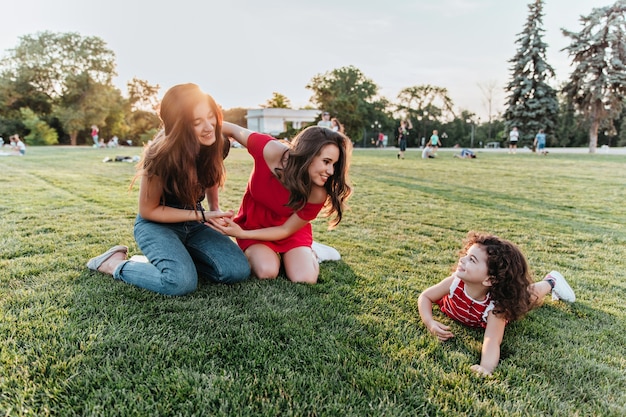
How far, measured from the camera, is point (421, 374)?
183cm

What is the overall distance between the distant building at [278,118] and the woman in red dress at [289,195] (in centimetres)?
3153

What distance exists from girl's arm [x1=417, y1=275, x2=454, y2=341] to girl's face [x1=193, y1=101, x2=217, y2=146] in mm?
1716

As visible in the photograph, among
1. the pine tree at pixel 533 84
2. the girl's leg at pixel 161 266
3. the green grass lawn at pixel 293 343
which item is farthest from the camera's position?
the pine tree at pixel 533 84

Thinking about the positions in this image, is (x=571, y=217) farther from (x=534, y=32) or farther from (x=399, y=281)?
(x=534, y=32)

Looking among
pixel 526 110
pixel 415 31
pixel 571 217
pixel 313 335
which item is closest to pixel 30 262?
pixel 313 335

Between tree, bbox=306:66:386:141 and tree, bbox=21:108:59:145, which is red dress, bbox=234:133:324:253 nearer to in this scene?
tree, bbox=306:66:386:141

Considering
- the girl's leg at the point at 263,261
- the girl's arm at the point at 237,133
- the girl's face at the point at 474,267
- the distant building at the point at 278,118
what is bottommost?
the girl's leg at the point at 263,261

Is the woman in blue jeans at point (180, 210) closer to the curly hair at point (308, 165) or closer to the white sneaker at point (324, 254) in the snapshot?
the curly hair at point (308, 165)

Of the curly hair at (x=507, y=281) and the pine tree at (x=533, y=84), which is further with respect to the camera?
the pine tree at (x=533, y=84)

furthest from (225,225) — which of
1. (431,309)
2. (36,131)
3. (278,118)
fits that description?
(36,131)

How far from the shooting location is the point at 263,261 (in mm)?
2910

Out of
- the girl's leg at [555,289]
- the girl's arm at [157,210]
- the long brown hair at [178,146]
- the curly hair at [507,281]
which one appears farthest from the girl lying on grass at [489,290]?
the long brown hair at [178,146]

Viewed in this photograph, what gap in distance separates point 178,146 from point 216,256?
77 cm

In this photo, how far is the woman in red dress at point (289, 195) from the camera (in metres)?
2.74
